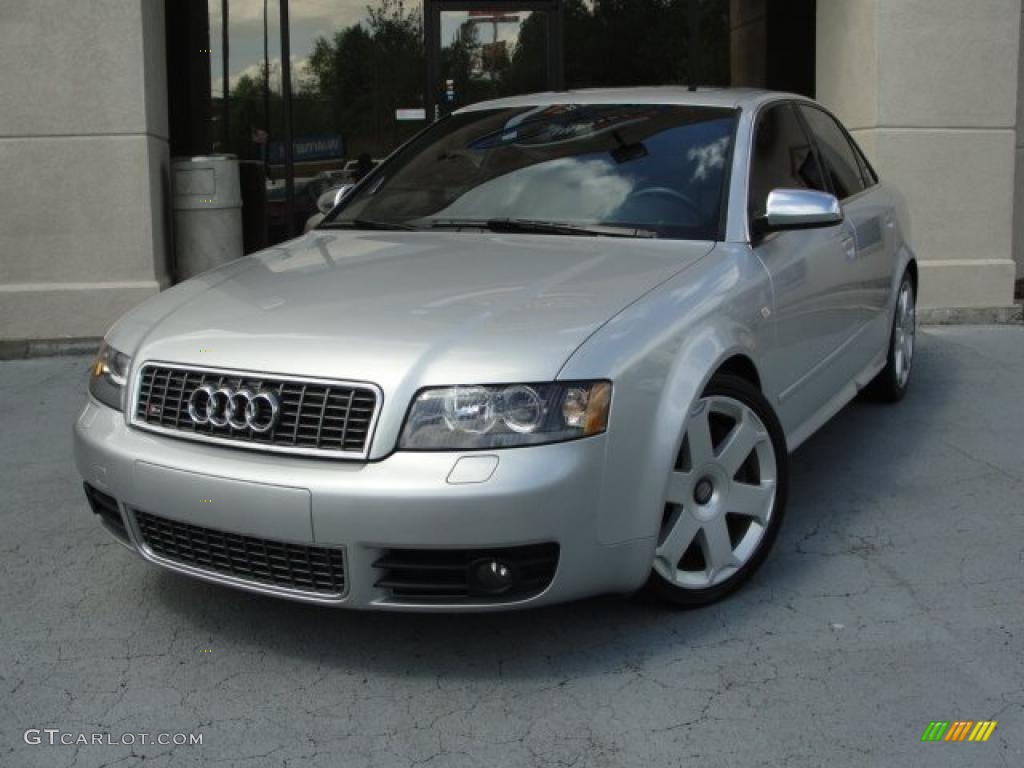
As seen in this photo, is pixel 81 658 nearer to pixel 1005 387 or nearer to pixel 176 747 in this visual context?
pixel 176 747

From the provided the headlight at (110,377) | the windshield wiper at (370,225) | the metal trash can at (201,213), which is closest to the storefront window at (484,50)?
the metal trash can at (201,213)

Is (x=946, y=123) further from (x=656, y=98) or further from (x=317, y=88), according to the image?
(x=317, y=88)

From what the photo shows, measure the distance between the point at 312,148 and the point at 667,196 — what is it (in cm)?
661

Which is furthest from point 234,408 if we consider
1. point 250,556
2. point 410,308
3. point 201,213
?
point 201,213

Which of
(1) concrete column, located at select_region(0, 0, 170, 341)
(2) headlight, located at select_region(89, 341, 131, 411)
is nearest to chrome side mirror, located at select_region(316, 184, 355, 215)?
(2) headlight, located at select_region(89, 341, 131, 411)

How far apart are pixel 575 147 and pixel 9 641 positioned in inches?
98.6

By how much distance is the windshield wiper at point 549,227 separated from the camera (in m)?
4.05

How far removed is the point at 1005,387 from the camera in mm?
6543

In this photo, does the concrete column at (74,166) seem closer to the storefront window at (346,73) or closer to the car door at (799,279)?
the storefront window at (346,73)

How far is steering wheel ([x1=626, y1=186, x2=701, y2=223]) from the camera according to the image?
161 inches

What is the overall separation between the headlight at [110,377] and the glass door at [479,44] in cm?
688

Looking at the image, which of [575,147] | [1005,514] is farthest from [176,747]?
[1005,514]

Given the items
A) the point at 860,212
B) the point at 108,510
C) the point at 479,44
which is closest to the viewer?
the point at 108,510

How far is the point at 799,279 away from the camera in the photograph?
13.9 feet
